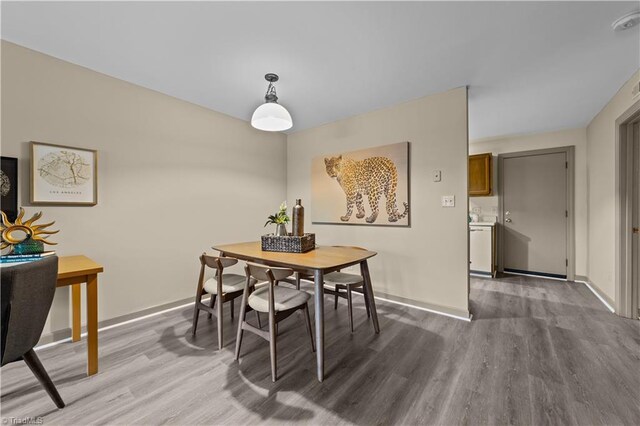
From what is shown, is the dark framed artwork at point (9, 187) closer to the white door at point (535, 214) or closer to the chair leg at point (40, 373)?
the chair leg at point (40, 373)

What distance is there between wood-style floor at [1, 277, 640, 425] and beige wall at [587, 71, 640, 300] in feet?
2.85

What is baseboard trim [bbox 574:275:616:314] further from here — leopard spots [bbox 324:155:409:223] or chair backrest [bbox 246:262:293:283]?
chair backrest [bbox 246:262:293:283]

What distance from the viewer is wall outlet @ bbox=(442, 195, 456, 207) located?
279cm

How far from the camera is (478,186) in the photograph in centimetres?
457

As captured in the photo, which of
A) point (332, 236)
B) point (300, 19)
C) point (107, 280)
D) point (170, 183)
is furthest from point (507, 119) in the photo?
point (107, 280)

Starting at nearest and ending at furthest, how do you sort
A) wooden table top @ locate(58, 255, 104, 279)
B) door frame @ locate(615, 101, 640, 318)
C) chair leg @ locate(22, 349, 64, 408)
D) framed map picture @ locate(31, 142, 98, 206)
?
chair leg @ locate(22, 349, 64, 408), wooden table top @ locate(58, 255, 104, 279), framed map picture @ locate(31, 142, 98, 206), door frame @ locate(615, 101, 640, 318)

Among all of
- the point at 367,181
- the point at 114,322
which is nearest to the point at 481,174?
the point at 367,181

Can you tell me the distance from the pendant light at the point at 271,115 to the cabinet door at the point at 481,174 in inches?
144

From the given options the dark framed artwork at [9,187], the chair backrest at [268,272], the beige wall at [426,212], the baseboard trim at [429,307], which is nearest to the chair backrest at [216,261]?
the chair backrest at [268,272]

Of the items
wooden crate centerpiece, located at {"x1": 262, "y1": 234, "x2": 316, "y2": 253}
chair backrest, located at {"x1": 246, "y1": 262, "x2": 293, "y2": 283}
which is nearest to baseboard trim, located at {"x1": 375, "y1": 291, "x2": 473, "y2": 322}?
wooden crate centerpiece, located at {"x1": 262, "y1": 234, "x2": 316, "y2": 253}

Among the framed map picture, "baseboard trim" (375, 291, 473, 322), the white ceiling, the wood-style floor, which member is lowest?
the wood-style floor

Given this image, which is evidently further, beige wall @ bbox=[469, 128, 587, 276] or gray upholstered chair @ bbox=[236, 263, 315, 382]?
beige wall @ bbox=[469, 128, 587, 276]

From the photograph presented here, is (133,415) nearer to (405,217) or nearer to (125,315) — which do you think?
(125,315)

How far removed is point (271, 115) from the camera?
7.20ft
